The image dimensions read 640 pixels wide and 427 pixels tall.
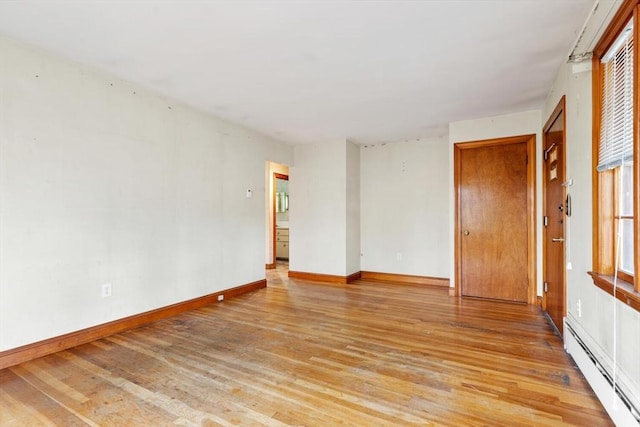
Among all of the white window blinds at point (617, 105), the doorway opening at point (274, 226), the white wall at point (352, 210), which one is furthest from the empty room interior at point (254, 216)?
the doorway opening at point (274, 226)

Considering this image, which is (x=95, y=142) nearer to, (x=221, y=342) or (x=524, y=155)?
(x=221, y=342)

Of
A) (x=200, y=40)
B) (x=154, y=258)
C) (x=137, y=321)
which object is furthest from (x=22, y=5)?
(x=137, y=321)

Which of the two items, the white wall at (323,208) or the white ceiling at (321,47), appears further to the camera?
the white wall at (323,208)

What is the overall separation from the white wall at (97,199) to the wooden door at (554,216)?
12.6 ft

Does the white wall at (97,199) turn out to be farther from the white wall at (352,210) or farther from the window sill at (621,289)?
the window sill at (621,289)

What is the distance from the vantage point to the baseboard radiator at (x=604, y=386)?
1.50 metres

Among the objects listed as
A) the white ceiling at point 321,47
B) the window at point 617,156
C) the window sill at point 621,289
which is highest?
→ the white ceiling at point 321,47

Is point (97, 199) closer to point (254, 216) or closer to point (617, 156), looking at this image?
point (254, 216)

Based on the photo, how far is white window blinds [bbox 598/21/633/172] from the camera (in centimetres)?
161

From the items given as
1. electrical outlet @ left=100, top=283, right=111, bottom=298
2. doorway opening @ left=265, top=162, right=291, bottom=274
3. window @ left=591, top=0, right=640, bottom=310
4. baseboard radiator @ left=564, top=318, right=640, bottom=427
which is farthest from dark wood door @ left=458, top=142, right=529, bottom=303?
electrical outlet @ left=100, top=283, right=111, bottom=298

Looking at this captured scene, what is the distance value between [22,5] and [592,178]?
3.85 meters

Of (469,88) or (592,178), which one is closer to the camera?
(592,178)

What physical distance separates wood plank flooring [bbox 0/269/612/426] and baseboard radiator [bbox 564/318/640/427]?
74 millimetres

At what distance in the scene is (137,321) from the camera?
3217mm
